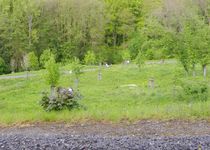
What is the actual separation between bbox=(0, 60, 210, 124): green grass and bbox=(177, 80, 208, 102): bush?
21.0 inches

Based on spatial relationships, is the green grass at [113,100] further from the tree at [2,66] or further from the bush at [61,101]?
the tree at [2,66]

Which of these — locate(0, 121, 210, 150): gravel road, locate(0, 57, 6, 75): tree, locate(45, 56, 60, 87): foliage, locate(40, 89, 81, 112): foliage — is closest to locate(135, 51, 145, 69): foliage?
locate(45, 56, 60, 87): foliage

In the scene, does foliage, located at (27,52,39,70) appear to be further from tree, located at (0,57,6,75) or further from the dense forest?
tree, located at (0,57,6,75)

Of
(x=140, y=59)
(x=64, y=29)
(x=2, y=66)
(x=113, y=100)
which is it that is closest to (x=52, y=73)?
(x=113, y=100)

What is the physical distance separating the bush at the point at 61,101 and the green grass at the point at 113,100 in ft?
1.20

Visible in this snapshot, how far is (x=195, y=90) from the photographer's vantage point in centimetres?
1969

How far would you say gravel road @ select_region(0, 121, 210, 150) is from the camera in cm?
755

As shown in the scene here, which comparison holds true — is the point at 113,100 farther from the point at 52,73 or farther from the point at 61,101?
the point at 61,101

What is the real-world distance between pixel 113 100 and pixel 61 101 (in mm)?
11287

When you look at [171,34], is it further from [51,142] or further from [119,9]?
[119,9]

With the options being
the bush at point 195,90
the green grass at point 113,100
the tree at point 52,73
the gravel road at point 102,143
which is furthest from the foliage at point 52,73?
the gravel road at point 102,143

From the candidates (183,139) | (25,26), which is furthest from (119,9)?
(183,139)

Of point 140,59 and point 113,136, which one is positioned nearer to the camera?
point 113,136

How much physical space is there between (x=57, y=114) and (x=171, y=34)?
17.3 meters
